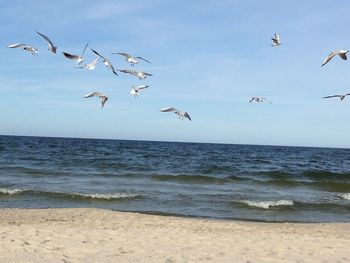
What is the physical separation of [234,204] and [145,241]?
8339 mm

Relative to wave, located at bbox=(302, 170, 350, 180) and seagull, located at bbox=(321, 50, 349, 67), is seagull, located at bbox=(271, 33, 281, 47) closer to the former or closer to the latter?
seagull, located at bbox=(321, 50, 349, 67)

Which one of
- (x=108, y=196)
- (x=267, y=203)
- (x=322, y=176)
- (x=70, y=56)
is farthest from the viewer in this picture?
(x=322, y=176)

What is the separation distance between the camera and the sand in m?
7.96

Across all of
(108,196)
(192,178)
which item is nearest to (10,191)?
(108,196)

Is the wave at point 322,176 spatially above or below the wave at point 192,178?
above

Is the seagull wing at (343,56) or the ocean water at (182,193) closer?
the seagull wing at (343,56)

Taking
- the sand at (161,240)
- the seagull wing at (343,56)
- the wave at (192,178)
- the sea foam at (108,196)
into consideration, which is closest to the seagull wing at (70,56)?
the sand at (161,240)

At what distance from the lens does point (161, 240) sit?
9.45m

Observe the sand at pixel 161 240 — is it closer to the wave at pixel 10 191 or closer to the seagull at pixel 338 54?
the seagull at pixel 338 54

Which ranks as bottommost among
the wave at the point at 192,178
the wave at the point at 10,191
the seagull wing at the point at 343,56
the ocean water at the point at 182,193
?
the wave at the point at 10,191

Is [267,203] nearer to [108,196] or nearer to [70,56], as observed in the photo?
[108,196]

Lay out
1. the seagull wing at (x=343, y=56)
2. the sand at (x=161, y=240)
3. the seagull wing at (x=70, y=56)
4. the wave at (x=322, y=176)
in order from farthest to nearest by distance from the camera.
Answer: the wave at (x=322, y=176) < the seagull wing at (x=343, y=56) < the sand at (x=161, y=240) < the seagull wing at (x=70, y=56)

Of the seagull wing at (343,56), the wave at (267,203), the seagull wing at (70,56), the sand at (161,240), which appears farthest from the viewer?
the wave at (267,203)

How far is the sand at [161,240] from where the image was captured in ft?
26.1
